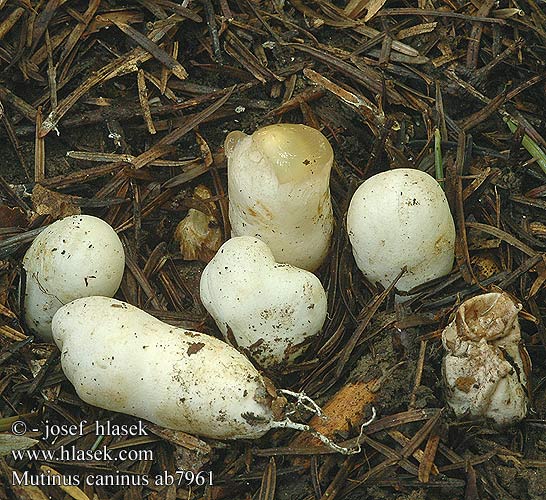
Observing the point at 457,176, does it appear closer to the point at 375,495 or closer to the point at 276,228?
the point at 276,228

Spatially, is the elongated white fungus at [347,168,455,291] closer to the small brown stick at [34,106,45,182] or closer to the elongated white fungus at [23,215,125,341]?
the elongated white fungus at [23,215,125,341]

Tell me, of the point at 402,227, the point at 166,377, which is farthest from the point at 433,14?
the point at 166,377

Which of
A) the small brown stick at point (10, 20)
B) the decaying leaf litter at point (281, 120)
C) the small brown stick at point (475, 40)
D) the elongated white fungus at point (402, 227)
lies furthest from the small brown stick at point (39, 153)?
the small brown stick at point (475, 40)

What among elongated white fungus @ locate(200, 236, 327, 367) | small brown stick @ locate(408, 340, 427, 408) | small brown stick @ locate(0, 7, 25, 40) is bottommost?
small brown stick @ locate(408, 340, 427, 408)

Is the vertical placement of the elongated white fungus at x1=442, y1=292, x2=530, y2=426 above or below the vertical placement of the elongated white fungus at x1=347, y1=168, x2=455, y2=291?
below

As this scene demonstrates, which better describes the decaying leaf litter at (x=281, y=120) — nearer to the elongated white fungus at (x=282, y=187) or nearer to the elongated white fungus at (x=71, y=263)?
the elongated white fungus at (x=71, y=263)

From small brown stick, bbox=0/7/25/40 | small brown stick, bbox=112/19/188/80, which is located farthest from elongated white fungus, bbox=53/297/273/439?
small brown stick, bbox=0/7/25/40
